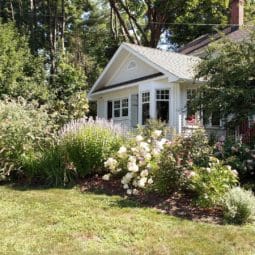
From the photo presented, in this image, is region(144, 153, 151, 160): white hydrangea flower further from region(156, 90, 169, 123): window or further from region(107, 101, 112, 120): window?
region(107, 101, 112, 120): window

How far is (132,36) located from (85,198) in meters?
27.3

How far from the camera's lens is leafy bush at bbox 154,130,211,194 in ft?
24.2

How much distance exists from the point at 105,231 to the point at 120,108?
1547 cm

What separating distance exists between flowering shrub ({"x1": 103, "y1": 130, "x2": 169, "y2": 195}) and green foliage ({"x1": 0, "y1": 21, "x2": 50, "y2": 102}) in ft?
36.0

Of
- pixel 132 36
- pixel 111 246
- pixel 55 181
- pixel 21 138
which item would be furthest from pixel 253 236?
pixel 132 36

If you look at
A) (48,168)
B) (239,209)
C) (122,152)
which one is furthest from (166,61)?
(239,209)

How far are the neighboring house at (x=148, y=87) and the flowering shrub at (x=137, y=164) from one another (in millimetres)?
6214

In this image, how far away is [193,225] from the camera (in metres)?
6.15

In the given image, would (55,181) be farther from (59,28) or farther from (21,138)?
(59,28)

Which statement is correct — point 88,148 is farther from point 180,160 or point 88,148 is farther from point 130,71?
point 130,71

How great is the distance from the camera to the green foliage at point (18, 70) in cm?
1938

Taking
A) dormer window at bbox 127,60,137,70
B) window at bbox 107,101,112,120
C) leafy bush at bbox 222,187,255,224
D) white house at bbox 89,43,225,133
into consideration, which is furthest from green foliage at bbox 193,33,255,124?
window at bbox 107,101,112,120

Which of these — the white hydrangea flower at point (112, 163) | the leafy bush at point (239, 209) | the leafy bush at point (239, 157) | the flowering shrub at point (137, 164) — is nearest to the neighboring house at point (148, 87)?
the leafy bush at point (239, 157)

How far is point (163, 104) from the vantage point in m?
17.6
